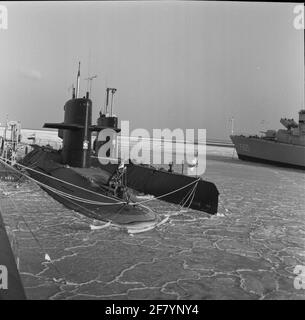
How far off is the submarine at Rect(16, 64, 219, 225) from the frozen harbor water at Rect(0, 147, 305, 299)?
0.56 meters

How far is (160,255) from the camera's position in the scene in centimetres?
931

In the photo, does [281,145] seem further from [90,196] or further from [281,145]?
[90,196]

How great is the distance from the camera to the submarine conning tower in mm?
16453

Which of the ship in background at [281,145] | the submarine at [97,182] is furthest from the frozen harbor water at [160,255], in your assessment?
the ship in background at [281,145]

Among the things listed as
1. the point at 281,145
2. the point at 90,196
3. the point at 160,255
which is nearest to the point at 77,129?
the point at 90,196

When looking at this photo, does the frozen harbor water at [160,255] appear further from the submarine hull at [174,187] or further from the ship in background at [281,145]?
the ship in background at [281,145]

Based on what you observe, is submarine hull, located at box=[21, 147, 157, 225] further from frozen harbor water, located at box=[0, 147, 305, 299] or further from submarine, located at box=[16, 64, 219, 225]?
frozen harbor water, located at box=[0, 147, 305, 299]

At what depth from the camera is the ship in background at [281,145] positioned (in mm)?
47062

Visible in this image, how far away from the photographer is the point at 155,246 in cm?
1004

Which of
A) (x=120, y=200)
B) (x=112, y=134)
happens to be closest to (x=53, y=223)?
(x=120, y=200)

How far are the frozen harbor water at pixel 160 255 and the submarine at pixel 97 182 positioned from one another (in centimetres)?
56

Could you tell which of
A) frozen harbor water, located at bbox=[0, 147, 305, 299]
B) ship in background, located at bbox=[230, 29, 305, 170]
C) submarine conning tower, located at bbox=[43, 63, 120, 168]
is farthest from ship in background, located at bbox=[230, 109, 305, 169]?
submarine conning tower, located at bbox=[43, 63, 120, 168]
